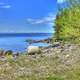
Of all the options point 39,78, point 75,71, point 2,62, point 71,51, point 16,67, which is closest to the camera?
point 39,78

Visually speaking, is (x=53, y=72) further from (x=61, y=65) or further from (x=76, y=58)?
(x=76, y=58)

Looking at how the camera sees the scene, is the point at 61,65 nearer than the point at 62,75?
No

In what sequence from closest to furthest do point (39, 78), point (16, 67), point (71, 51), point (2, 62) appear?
point (39, 78)
point (16, 67)
point (2, 62)
point (71, 51)

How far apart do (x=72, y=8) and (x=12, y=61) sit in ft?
17.3

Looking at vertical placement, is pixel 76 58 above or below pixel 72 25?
below

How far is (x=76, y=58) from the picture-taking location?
11.8m

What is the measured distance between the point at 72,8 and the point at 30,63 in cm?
535

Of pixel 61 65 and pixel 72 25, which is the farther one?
pixel 72 25

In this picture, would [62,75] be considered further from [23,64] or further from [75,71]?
[23,64]

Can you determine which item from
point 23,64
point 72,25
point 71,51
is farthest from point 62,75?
point 72,25

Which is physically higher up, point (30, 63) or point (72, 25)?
point (72, 25)

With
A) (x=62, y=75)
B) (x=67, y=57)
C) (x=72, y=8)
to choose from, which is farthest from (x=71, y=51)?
(x=62, y=75)

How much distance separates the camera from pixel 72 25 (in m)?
14.7

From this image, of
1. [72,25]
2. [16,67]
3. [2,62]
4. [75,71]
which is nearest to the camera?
[75,71]
